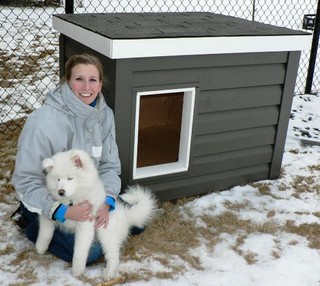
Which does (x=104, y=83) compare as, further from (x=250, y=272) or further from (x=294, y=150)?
(x=294, y=150)

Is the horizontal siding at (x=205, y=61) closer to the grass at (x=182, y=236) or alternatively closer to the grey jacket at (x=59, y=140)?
the grey jacket at (x=59, y=140)

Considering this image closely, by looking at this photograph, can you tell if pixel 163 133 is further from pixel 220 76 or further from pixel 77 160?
pixel 77 160

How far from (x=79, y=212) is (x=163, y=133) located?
206cm

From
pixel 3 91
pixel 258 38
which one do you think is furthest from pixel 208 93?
Answer: pixel 3 91

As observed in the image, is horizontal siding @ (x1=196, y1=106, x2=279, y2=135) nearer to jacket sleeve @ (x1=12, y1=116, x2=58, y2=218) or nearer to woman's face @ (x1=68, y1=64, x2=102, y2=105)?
woman's face @ (x1=68, y1=64, x2=102, y2=105)

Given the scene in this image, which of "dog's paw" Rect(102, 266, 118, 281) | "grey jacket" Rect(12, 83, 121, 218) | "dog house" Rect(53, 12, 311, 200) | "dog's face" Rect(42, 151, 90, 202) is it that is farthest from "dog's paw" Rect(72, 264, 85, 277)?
"dog house" Rect(53, 12, 311, 200)

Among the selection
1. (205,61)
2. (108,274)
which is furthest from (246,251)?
(205,61)

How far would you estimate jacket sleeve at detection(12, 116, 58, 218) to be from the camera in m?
2.25

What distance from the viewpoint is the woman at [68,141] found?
227cm

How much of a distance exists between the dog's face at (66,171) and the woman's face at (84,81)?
0.36m

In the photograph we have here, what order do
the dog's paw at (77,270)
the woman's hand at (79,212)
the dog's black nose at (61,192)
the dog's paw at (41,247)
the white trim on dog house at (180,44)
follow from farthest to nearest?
the white trim on dog house at (180,44)
the dog's paw at (41,247)
the dog's paw at (77,270)
the woman's hand at (79,212)
the dog's black nose at (61,192)

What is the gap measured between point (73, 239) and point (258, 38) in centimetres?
168

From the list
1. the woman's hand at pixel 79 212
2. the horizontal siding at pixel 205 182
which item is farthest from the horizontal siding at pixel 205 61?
the woman's hand at pixel 79 212

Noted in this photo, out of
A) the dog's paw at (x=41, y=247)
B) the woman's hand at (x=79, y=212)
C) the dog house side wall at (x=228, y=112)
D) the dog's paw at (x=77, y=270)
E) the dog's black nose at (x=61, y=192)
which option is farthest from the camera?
the dog house side wall at (x=228, y=112)
